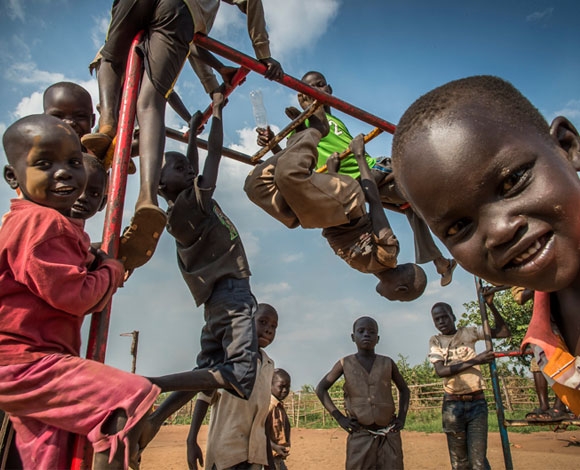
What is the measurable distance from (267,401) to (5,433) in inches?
89.5

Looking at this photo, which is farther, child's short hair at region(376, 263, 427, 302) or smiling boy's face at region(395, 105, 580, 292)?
child's short hair at region(376, 263, 427, 302)

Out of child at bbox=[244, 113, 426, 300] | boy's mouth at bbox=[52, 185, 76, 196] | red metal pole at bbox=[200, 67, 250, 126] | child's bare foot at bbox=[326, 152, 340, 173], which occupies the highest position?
red metal pole at bbox=[200, 67, 250, 126]

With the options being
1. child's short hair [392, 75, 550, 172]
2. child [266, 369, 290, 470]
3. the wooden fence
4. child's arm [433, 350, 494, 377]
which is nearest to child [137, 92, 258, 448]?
child's short hair [392, 75, 550, 172]

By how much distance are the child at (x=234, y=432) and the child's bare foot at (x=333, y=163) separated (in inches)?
53.1

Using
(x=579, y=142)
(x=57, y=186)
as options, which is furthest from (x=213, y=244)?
(x=579, y=142)

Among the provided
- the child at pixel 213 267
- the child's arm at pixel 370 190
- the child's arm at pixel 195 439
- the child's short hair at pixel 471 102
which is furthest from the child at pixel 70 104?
the child's arm at pixel 195 439

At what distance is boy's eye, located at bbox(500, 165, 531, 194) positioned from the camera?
949 millimetres

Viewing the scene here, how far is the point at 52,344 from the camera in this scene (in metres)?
1.25

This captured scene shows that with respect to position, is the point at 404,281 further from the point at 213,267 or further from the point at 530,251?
the point at 530,251

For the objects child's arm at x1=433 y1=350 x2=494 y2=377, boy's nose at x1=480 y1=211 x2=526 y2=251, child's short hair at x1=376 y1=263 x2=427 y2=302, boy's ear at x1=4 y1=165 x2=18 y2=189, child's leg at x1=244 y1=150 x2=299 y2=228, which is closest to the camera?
boy's nose at x1=480 y1=211 x2=526 y2=251

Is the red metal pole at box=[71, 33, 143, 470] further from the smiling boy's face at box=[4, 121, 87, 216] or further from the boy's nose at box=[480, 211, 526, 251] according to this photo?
the boy's nose at box=[480, 211, 526, 251]

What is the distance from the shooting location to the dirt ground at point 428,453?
770 centimetres

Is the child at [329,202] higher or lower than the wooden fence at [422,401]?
higher

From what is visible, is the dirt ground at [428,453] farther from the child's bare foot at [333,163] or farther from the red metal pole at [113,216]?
the red metal pole at [113,216]
